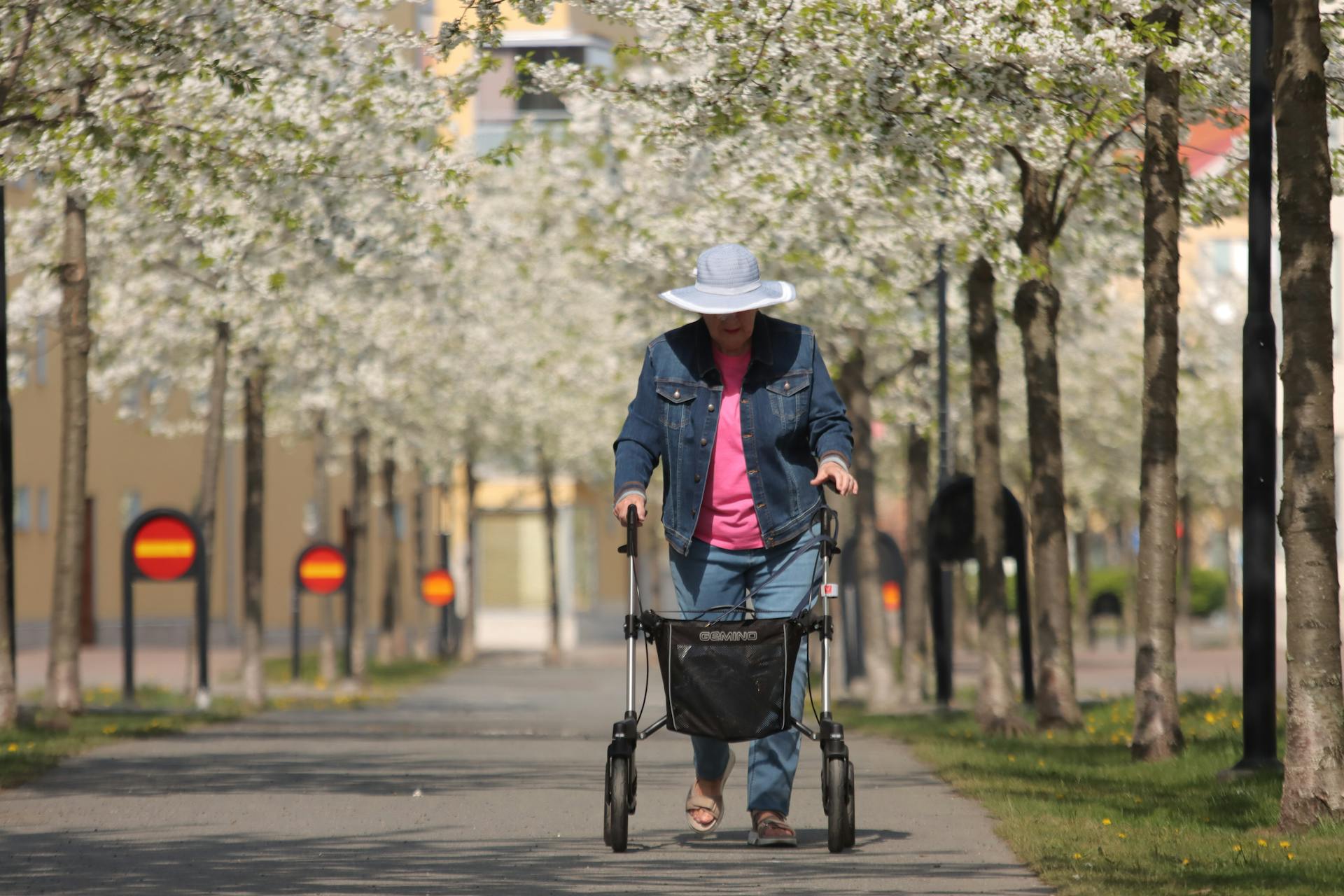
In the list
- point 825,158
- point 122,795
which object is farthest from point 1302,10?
point 825,158

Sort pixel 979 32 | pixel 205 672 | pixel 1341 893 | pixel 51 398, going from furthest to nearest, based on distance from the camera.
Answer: pixel 51 398 → pixel 205 672 → pixel 979 32 → pixel 1341 893

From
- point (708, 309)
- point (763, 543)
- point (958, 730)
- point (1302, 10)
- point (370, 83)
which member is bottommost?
point (958, 730)

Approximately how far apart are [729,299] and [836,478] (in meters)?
0.74

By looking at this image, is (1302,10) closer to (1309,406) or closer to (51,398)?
(1309,406)

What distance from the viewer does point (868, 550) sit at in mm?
24000

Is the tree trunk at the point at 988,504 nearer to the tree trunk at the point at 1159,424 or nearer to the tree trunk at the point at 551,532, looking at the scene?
the tree trunk at the point at 1159,424

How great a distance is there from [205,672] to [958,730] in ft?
26.3

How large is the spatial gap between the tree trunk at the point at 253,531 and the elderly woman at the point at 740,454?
15.3 meters

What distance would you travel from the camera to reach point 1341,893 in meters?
6.46

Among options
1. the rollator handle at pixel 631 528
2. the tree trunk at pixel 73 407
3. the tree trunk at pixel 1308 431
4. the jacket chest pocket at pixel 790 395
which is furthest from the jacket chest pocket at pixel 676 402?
the tree trunk at pixel 73 407

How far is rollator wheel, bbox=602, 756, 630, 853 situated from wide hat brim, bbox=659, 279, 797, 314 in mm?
1536

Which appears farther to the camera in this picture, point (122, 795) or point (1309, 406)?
point (122, 795)

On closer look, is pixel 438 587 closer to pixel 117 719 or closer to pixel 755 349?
pixel 117 719

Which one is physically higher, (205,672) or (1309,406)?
(1309,406)
